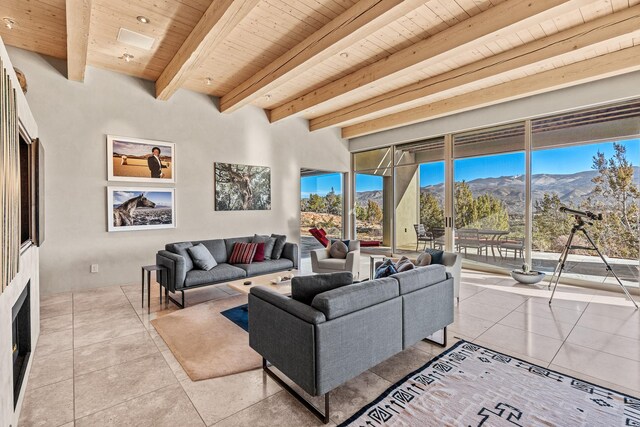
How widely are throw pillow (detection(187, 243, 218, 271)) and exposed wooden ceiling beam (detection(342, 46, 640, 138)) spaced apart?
4769 mm

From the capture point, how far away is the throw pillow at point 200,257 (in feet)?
14.3

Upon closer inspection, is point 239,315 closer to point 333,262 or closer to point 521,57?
point 333,262

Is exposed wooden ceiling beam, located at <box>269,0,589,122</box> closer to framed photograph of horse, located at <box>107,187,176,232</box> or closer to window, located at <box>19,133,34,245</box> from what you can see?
framed photograph of horse, located at <box>107,187,176,232</box>

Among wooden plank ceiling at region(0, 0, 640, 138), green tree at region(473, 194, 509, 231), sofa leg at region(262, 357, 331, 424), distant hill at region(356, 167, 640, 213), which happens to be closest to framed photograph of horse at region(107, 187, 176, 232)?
wooden plank ceiling at region(0, 0, 640, 138)

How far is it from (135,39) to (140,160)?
77.4 inches

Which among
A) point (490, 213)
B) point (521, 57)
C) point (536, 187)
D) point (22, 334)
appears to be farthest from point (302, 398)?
point (536, 187)

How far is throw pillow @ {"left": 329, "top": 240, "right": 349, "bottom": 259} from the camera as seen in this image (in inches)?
212

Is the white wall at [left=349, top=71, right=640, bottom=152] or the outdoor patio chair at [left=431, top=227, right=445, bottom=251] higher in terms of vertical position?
the white wall at [left=349, top=71, right=640, bottom=152]

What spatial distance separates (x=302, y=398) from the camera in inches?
83.3

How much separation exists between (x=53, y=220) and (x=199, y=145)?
2.52 metres

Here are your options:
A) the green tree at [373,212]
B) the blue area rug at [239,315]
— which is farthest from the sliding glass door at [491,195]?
the blue area rug at [239,315]

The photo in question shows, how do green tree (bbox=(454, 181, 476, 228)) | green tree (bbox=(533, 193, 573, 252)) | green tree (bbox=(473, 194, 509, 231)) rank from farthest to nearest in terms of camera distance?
green tree (bbox=(454, 181, 476, 228)), green tree (bbox=(473, 194, 509, 231)), green tree (bbox=(533, 193, 573, 252))

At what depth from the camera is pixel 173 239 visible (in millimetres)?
5551

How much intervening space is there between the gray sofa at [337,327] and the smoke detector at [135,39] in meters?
3.59
